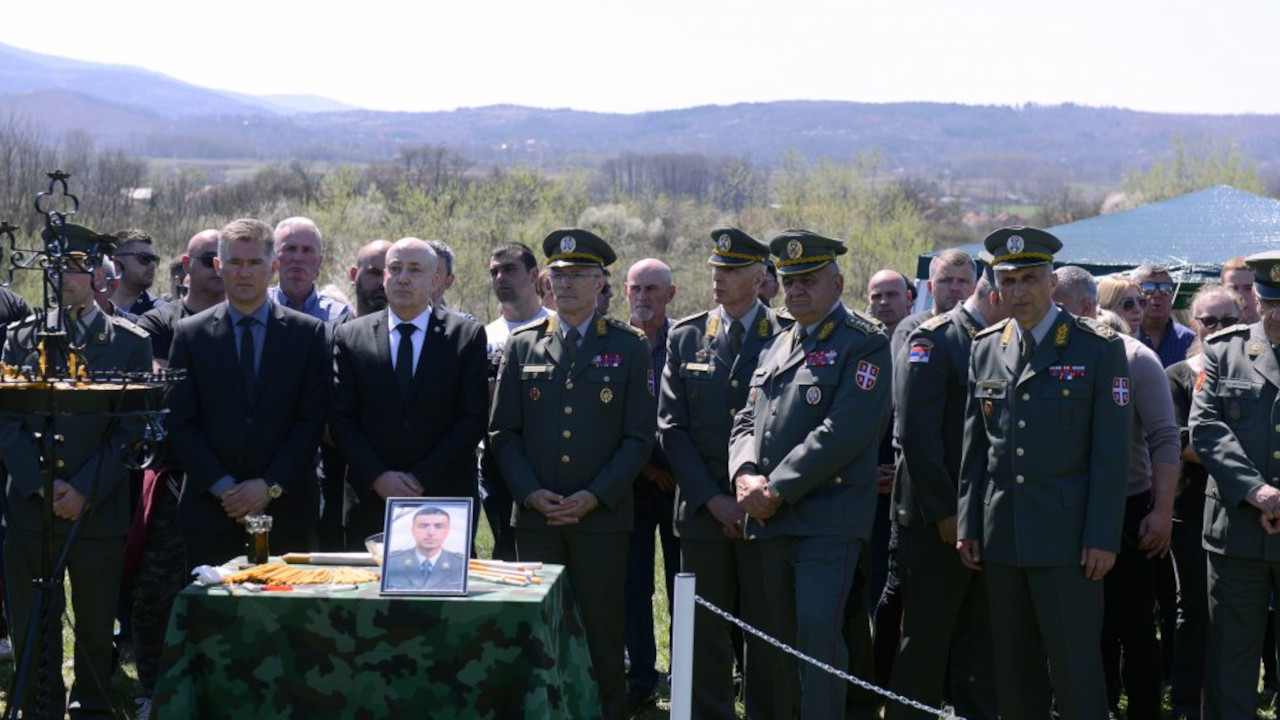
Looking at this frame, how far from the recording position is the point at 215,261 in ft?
23.3

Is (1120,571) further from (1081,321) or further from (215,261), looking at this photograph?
(215,261)

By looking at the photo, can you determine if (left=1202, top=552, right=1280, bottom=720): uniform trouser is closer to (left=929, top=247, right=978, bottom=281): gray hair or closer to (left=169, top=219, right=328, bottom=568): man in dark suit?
(left=929, top=247, right=978, bottom=281): gray hair

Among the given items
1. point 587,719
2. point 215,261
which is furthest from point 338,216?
point 587,719

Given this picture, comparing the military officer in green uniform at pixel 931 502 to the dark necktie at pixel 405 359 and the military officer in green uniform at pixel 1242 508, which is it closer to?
the military officer in green uniform at pixel 1242 508

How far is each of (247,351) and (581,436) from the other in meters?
1.56

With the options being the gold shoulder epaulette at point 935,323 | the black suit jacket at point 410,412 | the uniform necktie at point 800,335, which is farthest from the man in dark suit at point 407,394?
the gold shoulder epaulette at point 935,323

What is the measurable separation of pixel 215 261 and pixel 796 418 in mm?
3190

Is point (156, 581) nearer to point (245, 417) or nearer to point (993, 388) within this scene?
point (245, 417)

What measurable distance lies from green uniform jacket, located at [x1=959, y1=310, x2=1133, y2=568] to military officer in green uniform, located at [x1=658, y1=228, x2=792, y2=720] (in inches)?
45.5

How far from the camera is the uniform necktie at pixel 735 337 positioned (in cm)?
641

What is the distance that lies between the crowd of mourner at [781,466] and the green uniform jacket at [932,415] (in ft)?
0.04

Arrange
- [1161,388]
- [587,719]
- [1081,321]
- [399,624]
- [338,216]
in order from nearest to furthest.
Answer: [399,624], [587,719], [1081,321], [1161,388], [338,216]

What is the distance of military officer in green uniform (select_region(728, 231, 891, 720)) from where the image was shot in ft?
18.1

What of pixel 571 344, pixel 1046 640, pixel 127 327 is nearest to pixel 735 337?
pixel 571 344
